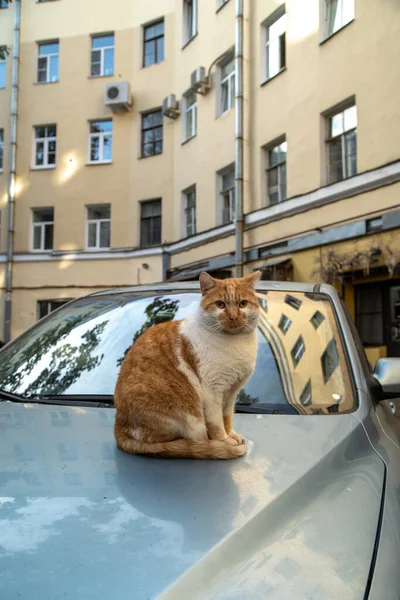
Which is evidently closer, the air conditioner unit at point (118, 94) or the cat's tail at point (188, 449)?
the cat's tail at point (188, 449)

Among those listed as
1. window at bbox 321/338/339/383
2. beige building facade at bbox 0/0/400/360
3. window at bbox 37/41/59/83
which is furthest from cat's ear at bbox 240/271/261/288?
window at bbox 37/41/59/83

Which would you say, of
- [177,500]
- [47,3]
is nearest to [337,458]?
[177,500]

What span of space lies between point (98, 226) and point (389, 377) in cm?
1503

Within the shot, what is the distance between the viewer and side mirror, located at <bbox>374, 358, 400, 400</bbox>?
5.70 feet

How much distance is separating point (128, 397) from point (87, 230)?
15.2 m

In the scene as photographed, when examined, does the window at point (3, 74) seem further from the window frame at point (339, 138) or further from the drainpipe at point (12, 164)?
the window frame at point (339, 138)

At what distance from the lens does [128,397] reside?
54.8 inches

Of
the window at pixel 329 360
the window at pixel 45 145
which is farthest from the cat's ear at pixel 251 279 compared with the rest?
the window at pixel 45 145

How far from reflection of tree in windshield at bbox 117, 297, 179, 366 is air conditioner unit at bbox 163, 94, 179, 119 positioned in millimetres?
12993

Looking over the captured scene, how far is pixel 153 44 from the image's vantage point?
1542 cm

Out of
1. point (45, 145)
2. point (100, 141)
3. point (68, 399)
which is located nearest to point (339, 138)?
point (68, 399)

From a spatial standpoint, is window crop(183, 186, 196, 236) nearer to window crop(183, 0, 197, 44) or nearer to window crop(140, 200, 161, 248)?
window crop(140, 200, 161, 248)

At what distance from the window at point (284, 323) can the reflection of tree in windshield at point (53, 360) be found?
85 centimetres

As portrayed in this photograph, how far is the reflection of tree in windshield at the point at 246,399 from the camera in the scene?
179cm
